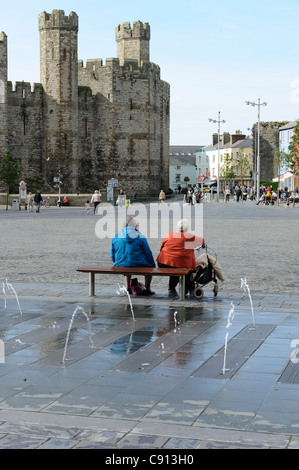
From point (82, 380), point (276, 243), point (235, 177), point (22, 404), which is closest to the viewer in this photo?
point (22, 404)

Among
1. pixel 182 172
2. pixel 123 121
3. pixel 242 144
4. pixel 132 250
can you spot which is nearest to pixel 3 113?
pixel 123 121

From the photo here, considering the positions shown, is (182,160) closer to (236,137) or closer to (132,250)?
(236,137)

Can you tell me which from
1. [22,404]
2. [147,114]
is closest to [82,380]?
[22,404]

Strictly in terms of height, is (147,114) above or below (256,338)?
above

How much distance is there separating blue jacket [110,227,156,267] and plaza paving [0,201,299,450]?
0.52 meters

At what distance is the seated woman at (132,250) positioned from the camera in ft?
33.9

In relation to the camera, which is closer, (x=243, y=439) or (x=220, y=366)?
(x=243, y=439)

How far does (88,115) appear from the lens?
6656 cm

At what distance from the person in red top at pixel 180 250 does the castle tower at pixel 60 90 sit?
52536 mm

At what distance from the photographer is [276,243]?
60.7ft

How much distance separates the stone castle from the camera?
203 feet
